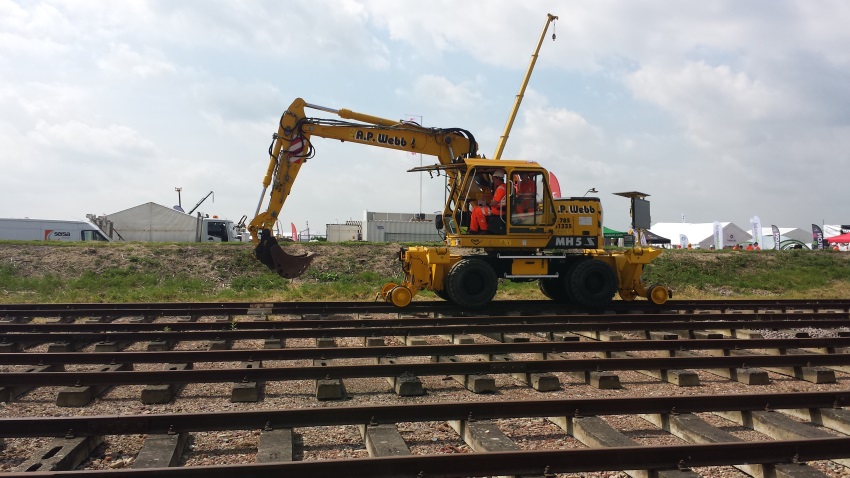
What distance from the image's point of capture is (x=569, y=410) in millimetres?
5078

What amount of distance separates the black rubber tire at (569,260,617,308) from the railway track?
2486 millimetres

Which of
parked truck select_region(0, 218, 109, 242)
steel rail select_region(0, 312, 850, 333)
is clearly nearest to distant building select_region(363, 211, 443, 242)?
parked truck select_region(0, 218, 109, 242)

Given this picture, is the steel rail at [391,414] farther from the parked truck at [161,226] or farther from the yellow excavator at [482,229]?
the parked truck at [161,226]

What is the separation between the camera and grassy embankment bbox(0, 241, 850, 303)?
17.3 meters

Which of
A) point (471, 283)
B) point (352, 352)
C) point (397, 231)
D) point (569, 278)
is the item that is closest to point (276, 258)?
point (471, 283)

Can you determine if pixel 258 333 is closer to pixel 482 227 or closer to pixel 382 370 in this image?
pixel 382 370

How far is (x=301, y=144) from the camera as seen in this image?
43.3 ft

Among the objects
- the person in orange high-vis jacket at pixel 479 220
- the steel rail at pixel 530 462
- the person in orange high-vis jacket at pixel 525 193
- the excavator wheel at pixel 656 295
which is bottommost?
the steel rail at pixel 530 462

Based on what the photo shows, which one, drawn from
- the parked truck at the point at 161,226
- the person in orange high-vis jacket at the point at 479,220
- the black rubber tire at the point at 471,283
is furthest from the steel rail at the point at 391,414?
the parked truck at the point at 161,226

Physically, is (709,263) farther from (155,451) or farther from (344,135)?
(155,451)

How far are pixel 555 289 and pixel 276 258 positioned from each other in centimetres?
658

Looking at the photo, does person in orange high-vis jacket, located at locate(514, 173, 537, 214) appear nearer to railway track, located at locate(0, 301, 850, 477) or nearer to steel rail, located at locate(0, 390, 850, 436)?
railway track, located at locate(0, 301, 850, 477)

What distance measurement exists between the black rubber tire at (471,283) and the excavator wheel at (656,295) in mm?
3997

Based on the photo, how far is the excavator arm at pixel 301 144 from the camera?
13070mm
